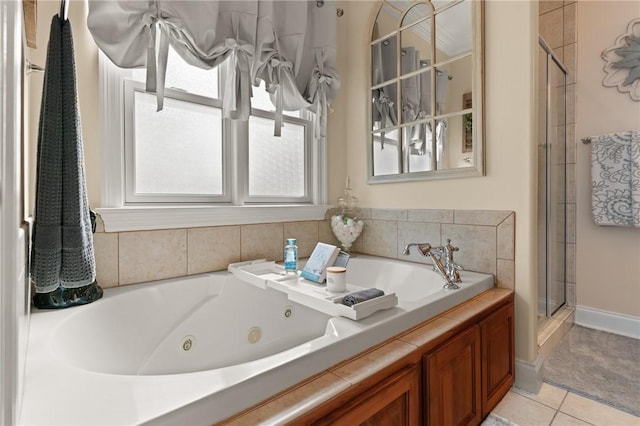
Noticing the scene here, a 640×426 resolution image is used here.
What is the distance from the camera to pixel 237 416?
706mm

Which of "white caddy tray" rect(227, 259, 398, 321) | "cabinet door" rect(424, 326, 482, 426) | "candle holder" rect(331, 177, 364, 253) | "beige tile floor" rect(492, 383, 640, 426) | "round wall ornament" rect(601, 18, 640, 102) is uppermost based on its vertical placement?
"round wall ornament" rect(601, 18, 640, 102)

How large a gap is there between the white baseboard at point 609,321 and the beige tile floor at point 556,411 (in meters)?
1.14

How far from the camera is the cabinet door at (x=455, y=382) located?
1072mm

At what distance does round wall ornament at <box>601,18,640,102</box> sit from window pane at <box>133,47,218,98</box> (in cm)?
284

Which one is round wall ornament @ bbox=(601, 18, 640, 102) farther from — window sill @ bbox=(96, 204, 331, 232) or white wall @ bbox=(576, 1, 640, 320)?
window sill @ bbox=(96, 204, 331, 232)

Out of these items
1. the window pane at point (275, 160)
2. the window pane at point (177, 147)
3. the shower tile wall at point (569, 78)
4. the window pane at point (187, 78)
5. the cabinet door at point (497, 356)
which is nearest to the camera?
the cabinet door at point (497, 356)

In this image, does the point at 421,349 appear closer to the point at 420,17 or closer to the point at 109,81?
the point at 109,81

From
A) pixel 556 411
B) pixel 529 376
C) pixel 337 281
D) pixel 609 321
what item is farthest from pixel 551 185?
pixel 337 281

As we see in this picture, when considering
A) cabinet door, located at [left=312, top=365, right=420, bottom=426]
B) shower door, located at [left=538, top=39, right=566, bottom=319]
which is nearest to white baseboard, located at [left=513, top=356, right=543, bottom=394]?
shower door, located at [left=538, top=39, right=566, bottom=319]

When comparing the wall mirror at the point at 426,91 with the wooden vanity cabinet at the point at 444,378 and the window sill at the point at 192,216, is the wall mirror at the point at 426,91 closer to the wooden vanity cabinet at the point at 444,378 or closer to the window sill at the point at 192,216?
the window sill at the point at 192,216

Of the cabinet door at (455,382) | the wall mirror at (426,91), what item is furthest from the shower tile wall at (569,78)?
the cabinet door at (455,382)

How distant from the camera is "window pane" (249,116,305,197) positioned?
2100 millimetres

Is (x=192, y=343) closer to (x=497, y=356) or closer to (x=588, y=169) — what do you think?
(x=497, y=356)

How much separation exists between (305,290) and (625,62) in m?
2.85
